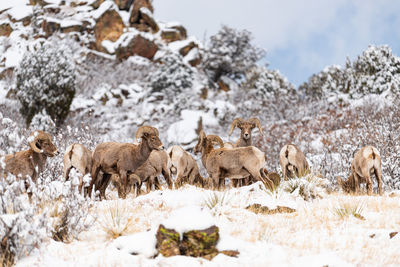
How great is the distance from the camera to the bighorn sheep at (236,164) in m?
7.98

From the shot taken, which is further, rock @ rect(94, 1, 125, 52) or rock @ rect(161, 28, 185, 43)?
rock @ rect(161, 28, 185, 43)

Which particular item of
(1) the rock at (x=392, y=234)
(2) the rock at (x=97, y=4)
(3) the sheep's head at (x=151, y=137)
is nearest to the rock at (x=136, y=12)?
(2) the rock at (x=97, y=4)

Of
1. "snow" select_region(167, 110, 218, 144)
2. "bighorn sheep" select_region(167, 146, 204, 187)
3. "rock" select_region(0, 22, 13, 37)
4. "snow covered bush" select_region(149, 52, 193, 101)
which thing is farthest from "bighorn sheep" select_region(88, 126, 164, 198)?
"rock" select_region(0, 22, 13, 37)

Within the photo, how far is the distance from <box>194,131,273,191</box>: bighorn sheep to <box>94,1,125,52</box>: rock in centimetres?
3676

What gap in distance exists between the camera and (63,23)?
42.9 m

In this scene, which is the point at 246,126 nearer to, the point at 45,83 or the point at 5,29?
the point at 45,83

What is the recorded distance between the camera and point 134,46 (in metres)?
42.2

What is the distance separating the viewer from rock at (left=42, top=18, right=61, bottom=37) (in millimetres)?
42219

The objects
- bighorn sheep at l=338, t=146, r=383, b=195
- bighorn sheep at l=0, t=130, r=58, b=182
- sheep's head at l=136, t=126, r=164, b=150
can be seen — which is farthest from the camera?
bighorn sheep at l=338, t=146, r=383, b=195

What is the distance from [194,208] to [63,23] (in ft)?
142

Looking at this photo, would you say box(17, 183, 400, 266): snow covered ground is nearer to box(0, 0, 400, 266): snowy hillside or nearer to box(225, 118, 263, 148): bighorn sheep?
box(0, 0, 400, 266): snowy hillside

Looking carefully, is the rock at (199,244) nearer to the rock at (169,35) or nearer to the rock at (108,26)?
the rock at (108,26)

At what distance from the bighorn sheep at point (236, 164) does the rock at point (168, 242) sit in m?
3.98

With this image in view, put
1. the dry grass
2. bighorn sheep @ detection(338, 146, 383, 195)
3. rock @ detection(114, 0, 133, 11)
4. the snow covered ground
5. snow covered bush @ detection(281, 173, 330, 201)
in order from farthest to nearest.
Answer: rock @ detection(114, 0, 133, 11) < bighorn sheep @ detection(338, 146, 383, 195) < snow covered bush @ detection(281, 173, 330, 201) < the dry grass < the snow covered ground
